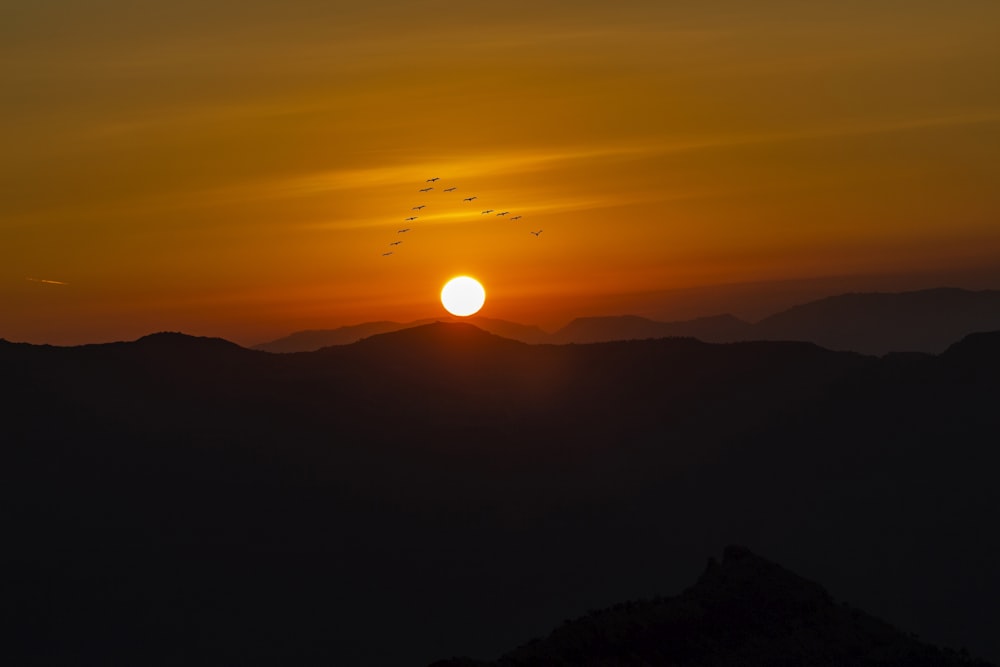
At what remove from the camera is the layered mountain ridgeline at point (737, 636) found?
58750mm

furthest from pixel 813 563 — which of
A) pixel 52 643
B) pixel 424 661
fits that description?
pixel 52 643

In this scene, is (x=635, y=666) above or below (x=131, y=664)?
above

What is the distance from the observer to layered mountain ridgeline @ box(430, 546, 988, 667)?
58750 mm

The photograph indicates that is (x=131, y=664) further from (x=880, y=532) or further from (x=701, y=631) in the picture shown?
(x=701, y=631)

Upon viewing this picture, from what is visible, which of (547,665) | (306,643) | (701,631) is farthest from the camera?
(306,643)

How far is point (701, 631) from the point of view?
205 ft

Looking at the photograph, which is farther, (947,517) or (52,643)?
(947,517)

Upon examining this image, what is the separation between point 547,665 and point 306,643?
13799cm

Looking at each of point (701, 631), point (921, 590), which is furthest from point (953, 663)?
point (921, 590)

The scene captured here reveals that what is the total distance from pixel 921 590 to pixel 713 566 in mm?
116167

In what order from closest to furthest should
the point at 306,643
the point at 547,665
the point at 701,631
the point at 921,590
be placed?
the point at 547,665 < the point at 701,631 < the point at 921,590 < the point at 306,643

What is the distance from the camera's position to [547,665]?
57.4 m

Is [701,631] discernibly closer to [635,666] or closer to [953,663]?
[635,666]

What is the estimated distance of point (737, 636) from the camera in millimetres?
62688
